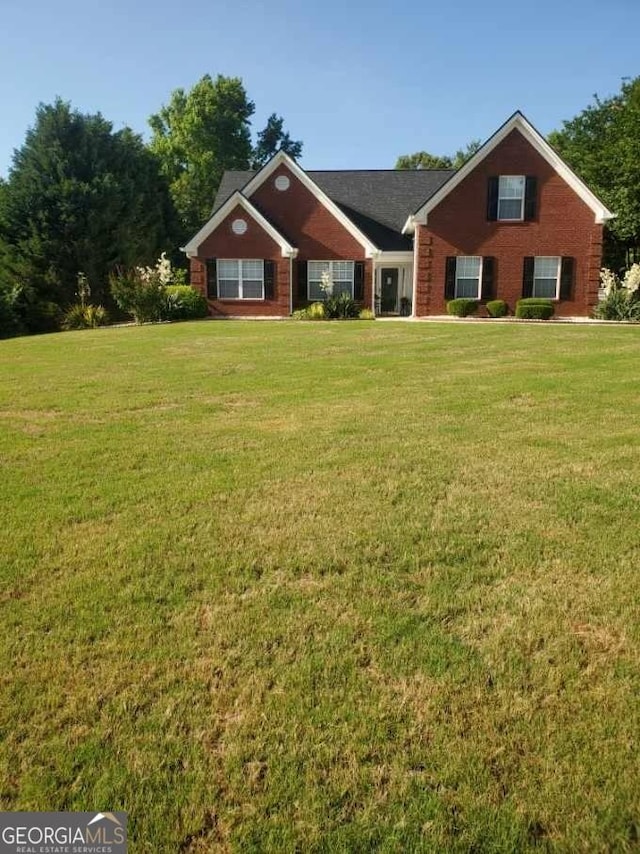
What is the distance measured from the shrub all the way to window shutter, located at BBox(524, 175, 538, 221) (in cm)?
1749

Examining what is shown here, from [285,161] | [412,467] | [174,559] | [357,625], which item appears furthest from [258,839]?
[285,161]

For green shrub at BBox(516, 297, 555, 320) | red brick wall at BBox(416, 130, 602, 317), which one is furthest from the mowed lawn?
red brick wall at BBox(416, 130, 602, 317)

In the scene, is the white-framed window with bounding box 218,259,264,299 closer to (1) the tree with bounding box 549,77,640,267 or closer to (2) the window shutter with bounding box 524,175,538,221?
(2) the window shutter with bounding box 524,175,538,221

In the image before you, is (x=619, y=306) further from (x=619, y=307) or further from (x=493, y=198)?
(x=493, y=198)

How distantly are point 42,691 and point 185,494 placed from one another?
2.22 m

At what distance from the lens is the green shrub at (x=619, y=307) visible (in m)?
21.5

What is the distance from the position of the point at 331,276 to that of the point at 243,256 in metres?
3.91

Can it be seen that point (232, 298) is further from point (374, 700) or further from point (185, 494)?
→ point (374, 700)

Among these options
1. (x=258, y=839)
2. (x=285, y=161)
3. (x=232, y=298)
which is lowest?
(x=258, y=839)

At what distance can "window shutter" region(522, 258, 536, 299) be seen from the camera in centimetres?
2398

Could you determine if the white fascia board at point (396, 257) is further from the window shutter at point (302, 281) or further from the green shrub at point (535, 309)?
the green shrub at point (535, 309)

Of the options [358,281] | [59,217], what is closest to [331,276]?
[358,281]

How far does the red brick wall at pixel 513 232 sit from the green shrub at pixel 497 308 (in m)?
0.89

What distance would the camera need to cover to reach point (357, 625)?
9.81 ft
